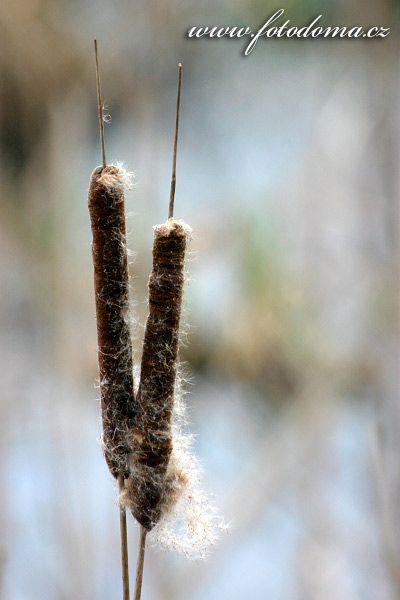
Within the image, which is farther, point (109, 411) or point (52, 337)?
point (52, 337)

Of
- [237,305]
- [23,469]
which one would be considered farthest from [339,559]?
[23,469]

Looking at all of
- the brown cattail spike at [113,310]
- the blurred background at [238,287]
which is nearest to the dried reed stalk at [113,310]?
the brown cattail spike at [113,310]

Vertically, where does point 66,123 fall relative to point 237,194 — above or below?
above

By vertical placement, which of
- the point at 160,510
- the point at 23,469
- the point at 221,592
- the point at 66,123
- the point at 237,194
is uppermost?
the point at 66,123

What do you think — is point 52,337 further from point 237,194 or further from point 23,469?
point 237,194

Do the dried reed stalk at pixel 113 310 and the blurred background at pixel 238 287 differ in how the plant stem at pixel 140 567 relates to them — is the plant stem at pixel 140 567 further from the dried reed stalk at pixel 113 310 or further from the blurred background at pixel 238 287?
the blurred background at pixel 238 287

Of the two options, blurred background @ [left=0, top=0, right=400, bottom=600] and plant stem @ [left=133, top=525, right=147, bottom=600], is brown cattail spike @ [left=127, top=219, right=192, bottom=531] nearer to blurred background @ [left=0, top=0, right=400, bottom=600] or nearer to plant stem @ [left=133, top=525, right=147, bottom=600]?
plant stem @ [left=133, top=525, right=147, bottom=600]

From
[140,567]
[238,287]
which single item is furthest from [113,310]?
[238,287]
